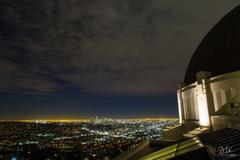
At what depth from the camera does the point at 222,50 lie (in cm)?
1927

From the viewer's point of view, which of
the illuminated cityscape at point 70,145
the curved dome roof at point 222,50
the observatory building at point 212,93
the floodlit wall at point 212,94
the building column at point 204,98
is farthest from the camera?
the illuminated cityscape at point 70,145

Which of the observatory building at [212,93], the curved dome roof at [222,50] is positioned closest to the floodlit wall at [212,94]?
the observatory building at [212,93]

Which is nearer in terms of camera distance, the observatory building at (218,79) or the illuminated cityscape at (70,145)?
the observatory building at (218,79)

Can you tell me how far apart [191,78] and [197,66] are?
→ 1.70 meters

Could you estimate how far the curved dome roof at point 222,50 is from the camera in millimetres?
18016

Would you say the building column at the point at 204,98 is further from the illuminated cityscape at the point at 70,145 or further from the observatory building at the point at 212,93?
the illuminated cityscape at the point at 70,145

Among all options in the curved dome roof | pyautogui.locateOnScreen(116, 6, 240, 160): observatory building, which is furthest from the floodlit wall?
the curved dome roof

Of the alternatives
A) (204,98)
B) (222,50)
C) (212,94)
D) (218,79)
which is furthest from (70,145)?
(218,79)

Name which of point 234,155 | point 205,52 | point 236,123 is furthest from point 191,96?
point 234,155

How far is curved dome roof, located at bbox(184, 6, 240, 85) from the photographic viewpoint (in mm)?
18016

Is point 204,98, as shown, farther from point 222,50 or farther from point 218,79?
point 222,50

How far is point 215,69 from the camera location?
19250 millimetres

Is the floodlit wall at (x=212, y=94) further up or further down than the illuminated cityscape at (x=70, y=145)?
further up

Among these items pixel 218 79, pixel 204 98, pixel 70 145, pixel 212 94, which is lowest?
pixel 70 145
